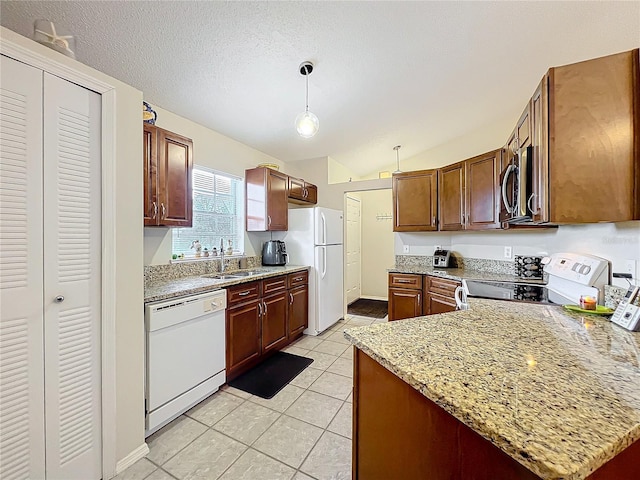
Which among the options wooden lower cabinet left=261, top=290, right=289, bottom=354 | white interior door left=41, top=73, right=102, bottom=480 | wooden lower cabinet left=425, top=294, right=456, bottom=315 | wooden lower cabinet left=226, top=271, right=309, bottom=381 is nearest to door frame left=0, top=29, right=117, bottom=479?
white interior door left=41, top=73, right=102, bottom=480

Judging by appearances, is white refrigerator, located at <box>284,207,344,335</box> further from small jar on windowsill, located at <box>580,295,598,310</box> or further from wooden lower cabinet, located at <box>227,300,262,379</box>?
small jar on windowsill, located at <box>580,295,598,310</box>

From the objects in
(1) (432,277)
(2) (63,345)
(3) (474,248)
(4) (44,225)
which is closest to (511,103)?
(3) (474,248)

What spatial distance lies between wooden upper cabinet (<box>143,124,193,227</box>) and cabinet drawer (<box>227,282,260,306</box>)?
0.72 meters

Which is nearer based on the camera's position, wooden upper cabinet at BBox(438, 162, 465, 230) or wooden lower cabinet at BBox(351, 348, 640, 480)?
wooden lower cabinet at BBox(351, 348, 640, 480)

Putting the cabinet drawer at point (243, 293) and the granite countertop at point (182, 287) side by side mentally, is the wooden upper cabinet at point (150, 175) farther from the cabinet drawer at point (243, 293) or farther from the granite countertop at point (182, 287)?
the cabinet drawer at point (243, 293)

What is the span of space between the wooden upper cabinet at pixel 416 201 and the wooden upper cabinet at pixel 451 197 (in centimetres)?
7

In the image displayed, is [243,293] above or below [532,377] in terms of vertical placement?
below

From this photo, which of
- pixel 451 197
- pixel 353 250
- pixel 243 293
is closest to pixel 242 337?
pixel 243 293

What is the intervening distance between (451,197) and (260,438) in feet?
10.0

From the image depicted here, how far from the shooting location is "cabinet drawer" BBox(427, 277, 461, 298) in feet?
8.96

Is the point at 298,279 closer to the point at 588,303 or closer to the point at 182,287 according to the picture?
the point at 182,287

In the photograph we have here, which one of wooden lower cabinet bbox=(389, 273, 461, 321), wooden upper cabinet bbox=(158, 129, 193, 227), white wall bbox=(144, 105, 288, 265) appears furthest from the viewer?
wooden lower cabinet bbox=(389, 273, 461, 321)

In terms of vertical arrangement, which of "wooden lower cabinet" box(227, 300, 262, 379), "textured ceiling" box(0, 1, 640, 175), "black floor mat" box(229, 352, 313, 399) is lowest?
"black floor mat" box(229, 352, 313, 399)

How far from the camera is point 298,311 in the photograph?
132 inches
